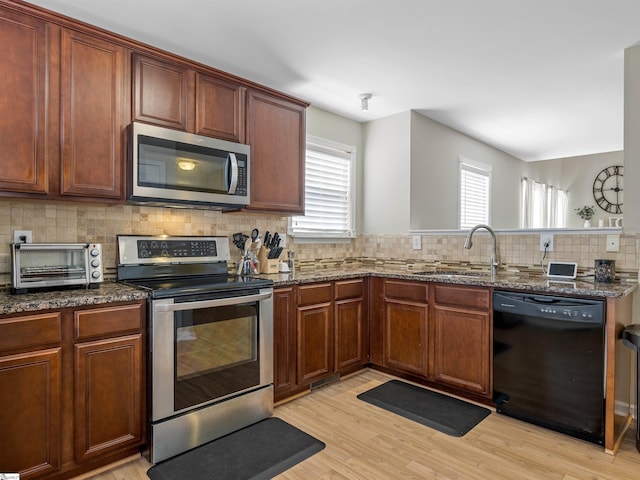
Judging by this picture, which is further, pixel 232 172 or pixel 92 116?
pixel 232 172

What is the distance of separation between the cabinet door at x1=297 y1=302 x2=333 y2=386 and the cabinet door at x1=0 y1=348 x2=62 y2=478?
1456 millimetres

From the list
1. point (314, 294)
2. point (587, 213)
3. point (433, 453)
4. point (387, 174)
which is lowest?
point (433, 453)

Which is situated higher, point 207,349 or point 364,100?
point 364,100

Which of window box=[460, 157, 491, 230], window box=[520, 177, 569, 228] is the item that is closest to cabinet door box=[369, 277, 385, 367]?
window box=[460, 157, 491, 230]

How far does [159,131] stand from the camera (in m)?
2.32

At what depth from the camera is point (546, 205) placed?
6180 millimetres

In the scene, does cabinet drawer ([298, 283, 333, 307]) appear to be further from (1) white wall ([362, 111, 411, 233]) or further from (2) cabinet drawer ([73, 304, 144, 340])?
(1) white wall ([362, 111, 411, 233])

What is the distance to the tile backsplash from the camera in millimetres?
2229

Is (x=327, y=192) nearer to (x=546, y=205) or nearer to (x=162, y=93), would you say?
(x=162, y=93)

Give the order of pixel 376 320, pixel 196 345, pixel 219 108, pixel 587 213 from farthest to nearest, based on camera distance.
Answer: pixel 587 213 → pixel 376 320 → pixel 219 108 → pixel 196 345

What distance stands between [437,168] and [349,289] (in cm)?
182

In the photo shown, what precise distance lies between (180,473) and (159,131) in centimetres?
186

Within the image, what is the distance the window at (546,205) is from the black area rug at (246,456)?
17.1 ft

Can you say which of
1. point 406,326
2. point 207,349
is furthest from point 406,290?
point 207,349
